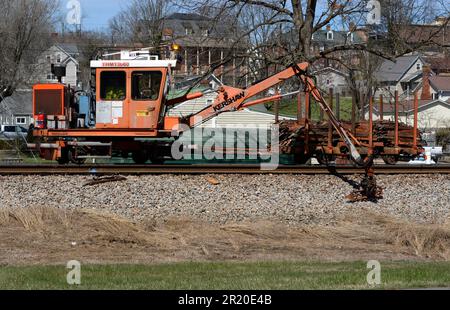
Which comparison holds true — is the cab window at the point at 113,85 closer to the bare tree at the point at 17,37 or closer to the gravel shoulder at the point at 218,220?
the gravel shoulder at the point at 218,220

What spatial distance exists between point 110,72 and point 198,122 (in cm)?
267

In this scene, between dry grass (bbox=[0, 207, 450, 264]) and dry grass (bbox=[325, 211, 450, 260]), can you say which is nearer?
dry grass (bbox=[0, 207, 450, 264])

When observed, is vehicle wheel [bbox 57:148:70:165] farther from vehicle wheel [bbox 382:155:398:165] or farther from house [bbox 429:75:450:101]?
house [bbox 429:75:450:101]

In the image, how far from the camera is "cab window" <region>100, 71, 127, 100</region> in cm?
1919

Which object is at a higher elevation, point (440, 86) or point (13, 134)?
point (440, 86)

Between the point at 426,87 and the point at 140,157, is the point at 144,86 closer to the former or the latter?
the point at 140,157

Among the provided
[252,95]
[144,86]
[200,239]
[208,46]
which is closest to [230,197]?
[200,239]

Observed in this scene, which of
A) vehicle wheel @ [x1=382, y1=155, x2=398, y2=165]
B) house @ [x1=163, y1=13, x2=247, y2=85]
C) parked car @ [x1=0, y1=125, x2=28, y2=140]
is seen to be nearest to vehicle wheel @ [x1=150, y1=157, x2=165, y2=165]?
vehicle wheel @ [x1=382, y1=155, x2=398, y2=165]

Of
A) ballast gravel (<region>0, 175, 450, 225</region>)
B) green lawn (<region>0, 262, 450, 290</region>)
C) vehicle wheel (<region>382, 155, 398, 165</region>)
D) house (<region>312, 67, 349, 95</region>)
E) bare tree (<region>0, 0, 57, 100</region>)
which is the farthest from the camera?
bare tree (<region>0, 0, 57, 100</region>)

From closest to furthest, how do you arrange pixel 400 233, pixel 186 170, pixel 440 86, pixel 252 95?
pixel 400 233 < pixel 186 170 < pixel 252 95 < pixel 440 86

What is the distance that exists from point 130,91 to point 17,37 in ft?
95.7

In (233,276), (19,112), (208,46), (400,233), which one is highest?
(208,46)

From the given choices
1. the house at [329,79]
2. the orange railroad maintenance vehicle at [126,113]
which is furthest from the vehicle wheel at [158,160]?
the house at [329,79]

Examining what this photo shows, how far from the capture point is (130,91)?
19266 mm
